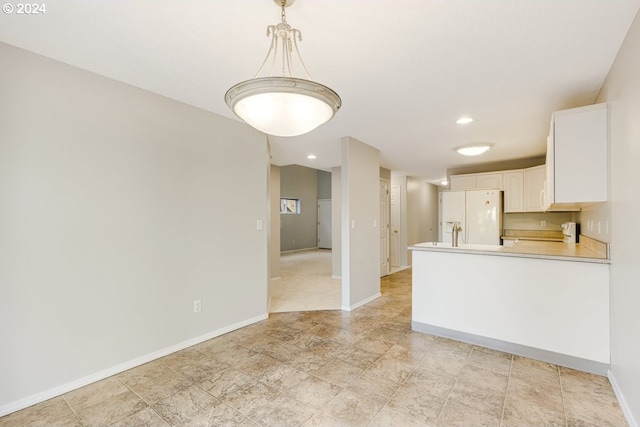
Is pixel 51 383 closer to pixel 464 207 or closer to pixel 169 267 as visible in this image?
pixel 169 267

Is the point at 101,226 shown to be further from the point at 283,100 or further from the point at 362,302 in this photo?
the point at 362,302

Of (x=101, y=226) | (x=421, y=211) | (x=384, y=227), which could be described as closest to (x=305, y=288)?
(x=384, y=227)

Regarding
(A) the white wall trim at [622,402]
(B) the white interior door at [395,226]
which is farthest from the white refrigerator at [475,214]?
(A) the white wall trim at [622,402]

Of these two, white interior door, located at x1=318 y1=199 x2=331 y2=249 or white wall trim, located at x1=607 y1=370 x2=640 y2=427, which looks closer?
white wall trim, located at x1=607 y1=370 x2=640 y2=427

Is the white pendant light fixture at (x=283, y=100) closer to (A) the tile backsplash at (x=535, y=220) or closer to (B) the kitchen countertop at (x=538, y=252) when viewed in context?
(B) the kitchen countertop at (x=538, y=252)

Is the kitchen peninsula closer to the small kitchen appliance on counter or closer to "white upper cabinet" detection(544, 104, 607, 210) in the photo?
"white upper cabinet" detection(544, 104, 607, 210)

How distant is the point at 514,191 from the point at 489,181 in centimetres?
45

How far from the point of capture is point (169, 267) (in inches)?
108

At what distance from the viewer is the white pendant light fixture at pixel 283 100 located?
1322 millimetres

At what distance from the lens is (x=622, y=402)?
191 centimetres

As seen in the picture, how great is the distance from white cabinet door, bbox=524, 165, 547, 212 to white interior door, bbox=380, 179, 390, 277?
246 cm

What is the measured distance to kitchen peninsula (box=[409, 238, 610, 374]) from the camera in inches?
94.0

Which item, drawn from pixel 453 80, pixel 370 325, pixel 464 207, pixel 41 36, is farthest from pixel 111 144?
pixel 464 207

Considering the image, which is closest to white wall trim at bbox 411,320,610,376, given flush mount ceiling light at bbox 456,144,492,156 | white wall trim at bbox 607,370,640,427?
white wall trim at bbox 607,370,640,427
